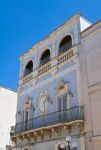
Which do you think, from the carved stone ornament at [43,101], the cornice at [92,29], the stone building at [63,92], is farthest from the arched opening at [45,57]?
the cornice at [92,29]

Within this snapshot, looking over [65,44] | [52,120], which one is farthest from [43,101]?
[65,44]

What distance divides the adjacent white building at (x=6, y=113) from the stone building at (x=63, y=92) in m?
4.65

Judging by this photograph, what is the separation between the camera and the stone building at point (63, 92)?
534 inches

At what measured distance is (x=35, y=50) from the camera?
20.2 m

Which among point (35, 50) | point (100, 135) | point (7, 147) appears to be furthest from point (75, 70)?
point (7, 147)

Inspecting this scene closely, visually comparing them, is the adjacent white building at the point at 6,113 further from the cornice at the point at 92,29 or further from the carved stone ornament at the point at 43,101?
the cornice at the point at 92,29

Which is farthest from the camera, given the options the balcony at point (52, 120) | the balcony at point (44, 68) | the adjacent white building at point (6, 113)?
the adjacent white building at point (6, 113)

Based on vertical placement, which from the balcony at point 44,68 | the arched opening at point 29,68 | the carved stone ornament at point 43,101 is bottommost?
the carved stone ornament at point 43,101

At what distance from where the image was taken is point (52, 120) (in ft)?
50.2

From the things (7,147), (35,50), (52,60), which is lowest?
(7,147)

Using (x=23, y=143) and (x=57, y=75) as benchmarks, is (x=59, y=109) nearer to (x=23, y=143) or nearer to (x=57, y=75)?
(x=57, y=75)

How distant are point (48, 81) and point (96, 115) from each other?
5415 millimetres

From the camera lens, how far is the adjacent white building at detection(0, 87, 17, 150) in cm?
2325

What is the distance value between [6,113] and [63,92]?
414 inches
